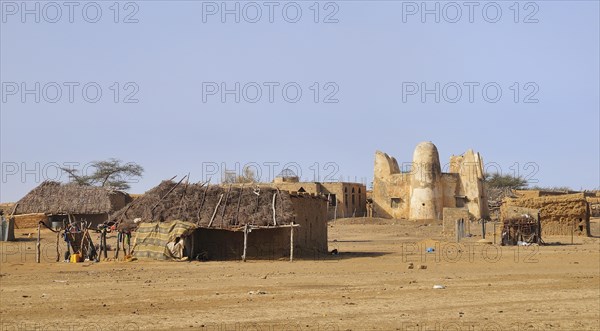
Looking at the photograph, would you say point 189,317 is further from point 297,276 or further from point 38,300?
point 297,276

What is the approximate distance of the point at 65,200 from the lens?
43250mm

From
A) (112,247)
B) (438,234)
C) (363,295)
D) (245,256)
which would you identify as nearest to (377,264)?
(245,256)

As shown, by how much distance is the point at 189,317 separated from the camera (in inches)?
539

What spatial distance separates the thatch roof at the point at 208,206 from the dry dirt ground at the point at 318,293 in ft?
4.34

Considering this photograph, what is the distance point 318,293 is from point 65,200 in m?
28.7

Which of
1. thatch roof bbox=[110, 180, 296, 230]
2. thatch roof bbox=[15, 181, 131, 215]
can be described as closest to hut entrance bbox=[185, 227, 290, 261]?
thatch roof bbox=[110, 180, 296, 230]

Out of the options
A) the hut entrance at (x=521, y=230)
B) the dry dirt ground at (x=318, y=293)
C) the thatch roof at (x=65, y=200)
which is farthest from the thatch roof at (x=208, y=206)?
the thatch roof at (x=65, y=200)

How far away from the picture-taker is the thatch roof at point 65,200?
140 feet

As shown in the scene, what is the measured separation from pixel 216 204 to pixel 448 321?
575 inches

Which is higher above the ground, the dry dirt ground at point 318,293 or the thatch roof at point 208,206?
the thatch roof at point 208,206

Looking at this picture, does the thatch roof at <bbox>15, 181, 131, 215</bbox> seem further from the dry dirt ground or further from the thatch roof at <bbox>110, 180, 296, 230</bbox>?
the thatch roof at <bbox>110, 180, 296, 230</bbox>

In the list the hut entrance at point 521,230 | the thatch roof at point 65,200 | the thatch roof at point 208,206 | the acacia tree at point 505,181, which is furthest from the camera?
the acacia tree at point 505,181

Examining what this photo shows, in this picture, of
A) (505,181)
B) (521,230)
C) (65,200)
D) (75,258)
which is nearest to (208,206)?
(75,258)

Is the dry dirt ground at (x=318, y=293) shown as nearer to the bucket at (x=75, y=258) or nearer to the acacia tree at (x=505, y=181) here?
the bucket at (x=75, y=258)
